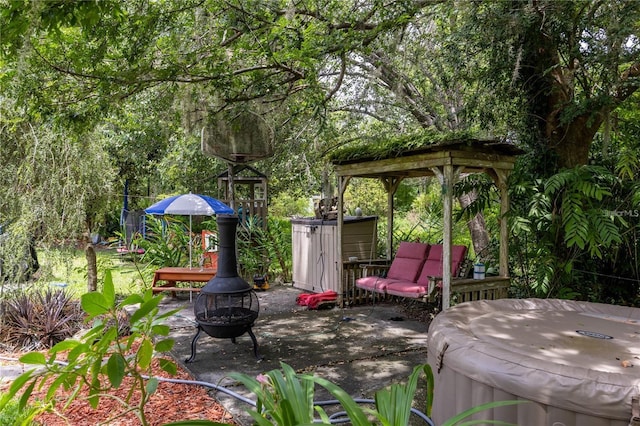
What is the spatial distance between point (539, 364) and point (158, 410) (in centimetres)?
255

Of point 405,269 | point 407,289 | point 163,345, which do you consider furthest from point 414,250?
point 163,345

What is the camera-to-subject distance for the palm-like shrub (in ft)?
15.9

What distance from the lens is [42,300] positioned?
5.33 meters

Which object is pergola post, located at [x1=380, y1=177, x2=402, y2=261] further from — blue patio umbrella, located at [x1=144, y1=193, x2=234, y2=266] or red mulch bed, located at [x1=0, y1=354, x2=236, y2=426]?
red mulch bed, located at [x1=0, y1=354, x2=236, y2=426]

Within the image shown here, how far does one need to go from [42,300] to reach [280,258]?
14.3 feet

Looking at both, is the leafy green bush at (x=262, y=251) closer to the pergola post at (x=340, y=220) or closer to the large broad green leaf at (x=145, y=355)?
the pergola post at (x=340, y=220)

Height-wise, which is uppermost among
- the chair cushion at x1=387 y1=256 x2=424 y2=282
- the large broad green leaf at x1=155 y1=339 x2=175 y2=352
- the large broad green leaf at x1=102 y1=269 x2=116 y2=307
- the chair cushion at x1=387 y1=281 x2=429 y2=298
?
the large broad green leaf at x1=102 y1=269 x2=116 y2=307

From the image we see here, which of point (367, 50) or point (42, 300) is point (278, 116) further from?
point (42, 300)

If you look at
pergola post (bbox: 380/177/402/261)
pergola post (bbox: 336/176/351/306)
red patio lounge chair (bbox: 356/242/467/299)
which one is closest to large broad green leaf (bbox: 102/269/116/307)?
red patio lounge chair (bbox: 356/242/467/299)

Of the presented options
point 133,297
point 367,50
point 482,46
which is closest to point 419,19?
point 482,46

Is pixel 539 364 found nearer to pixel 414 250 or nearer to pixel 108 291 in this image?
pixel 108 291

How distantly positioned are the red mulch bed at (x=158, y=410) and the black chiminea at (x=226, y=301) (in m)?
0.64

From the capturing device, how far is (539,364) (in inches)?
91.6

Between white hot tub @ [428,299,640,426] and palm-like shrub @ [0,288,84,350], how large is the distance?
13.4 ft
